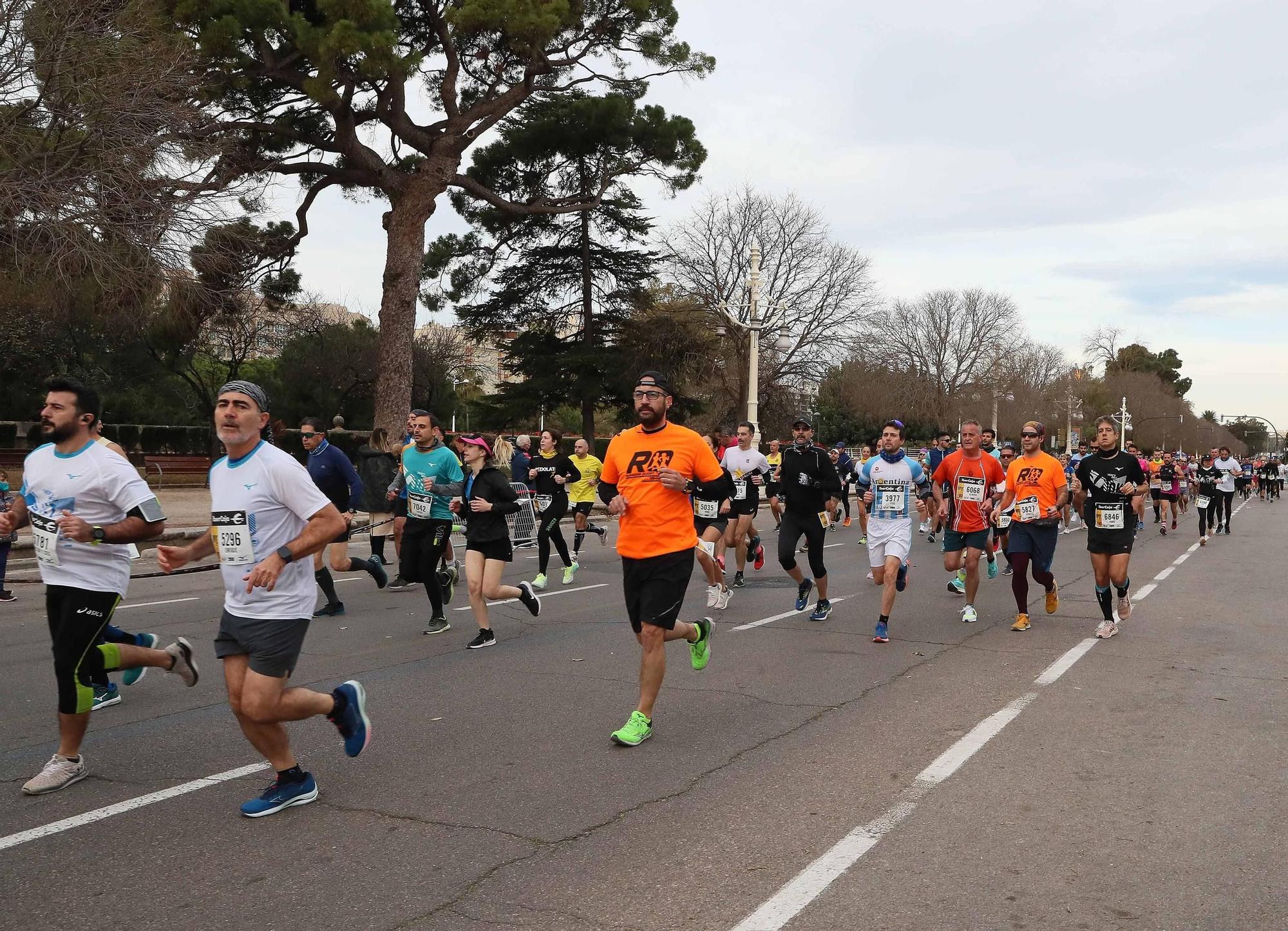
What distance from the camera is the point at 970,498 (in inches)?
404

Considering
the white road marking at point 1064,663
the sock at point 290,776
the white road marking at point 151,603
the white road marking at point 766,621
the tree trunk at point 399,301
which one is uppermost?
the tree trunk at point 399,301

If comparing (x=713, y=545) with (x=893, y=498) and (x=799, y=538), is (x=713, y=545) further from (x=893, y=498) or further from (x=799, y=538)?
(x=893, y=498)

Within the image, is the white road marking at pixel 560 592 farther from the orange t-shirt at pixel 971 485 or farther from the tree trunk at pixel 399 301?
the tree trunk at pixel 399 301

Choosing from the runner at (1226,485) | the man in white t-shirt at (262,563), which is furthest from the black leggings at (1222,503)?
the man in white t-shirt at (262,563)

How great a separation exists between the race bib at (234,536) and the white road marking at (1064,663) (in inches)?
205

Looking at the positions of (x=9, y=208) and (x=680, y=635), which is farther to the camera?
(x=9, y=208)

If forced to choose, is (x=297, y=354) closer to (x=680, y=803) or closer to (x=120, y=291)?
(x=120, y=291)

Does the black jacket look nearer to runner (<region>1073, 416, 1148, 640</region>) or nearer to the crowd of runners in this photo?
the crowd of runners

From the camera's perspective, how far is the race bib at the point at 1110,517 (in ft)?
30.4

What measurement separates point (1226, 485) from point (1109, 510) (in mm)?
15288

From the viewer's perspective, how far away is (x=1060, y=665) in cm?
792

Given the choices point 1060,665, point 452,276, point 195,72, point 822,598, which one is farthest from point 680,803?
point 452,276

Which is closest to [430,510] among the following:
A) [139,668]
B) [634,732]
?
[139,668]

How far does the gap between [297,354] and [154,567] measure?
30.1 meters
